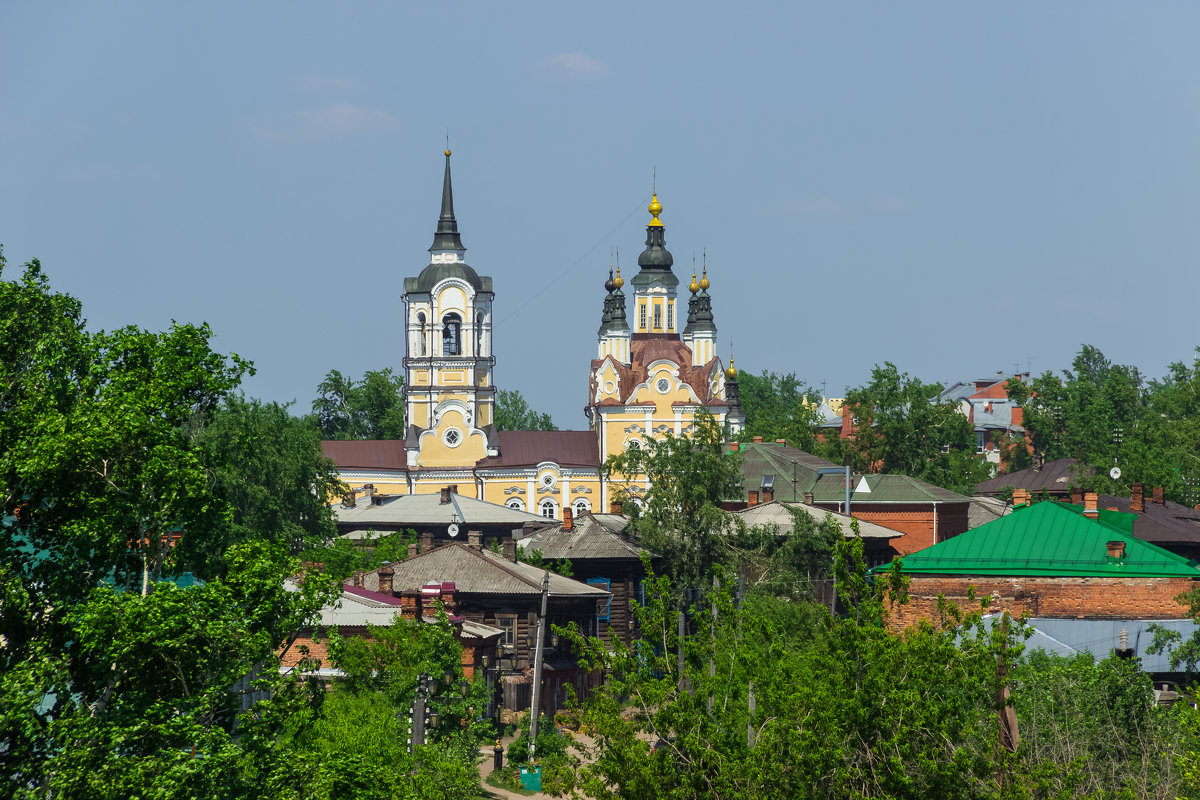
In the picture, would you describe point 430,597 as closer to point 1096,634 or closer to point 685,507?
point 1096,634

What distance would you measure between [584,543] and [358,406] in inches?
2463

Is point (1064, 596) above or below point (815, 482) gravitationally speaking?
below

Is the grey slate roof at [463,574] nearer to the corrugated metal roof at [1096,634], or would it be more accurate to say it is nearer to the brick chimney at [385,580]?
the brick chimney at [385,580]

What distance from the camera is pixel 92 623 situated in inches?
622

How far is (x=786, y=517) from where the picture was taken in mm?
58281

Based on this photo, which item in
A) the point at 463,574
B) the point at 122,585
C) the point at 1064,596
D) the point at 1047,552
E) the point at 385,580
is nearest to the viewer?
the point at 122,585

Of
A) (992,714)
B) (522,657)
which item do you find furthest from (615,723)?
(522,657)

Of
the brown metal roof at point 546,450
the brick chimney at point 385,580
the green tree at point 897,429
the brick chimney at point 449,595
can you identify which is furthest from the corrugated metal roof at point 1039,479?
the brick chimney at point 449,595

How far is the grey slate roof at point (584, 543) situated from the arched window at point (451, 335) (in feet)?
110

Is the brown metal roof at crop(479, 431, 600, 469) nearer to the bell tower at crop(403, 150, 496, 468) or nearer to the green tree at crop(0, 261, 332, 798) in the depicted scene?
the bell tower at crop(403, 150, 496, 468)

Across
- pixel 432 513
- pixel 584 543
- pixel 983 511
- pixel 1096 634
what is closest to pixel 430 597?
pixel 1096 634

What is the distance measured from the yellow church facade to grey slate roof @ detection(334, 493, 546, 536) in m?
10.4

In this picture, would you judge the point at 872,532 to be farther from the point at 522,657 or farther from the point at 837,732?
the point at 837,732

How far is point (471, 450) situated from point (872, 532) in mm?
33419
